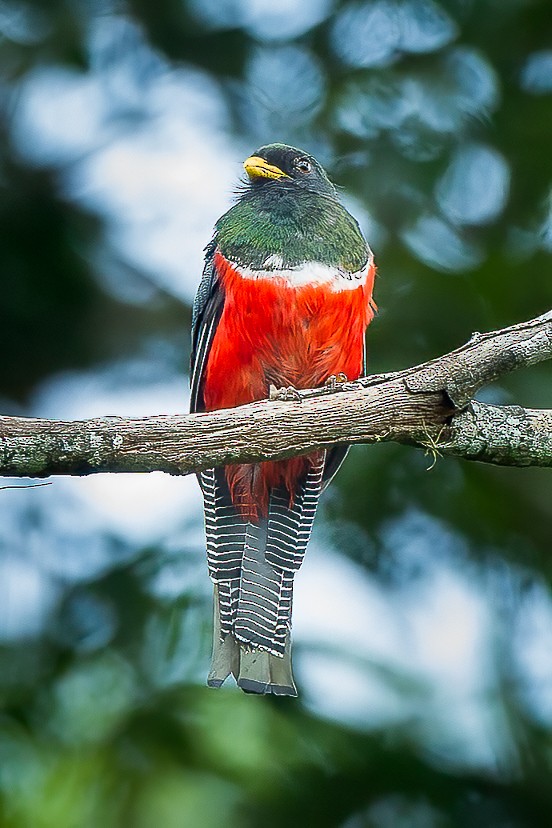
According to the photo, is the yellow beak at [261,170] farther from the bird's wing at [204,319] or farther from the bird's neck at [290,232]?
the bird's wing at [204,319]

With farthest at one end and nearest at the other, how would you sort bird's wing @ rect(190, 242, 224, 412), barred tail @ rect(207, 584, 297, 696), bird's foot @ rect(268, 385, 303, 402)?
bird's wing @ rect(190, 242, 224, 412) < barred tail @ rect(207, 584, 297, 696) < bird's foot @ rect(268, 385, 303, 402)

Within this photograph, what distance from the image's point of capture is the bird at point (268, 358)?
4.54 metres

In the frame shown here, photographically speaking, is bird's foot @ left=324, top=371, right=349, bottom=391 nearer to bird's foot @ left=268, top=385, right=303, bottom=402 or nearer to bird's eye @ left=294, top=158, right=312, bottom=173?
bird's foot @ left=268, top=385, right=303, bottom=402

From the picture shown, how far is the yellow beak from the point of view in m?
5.00

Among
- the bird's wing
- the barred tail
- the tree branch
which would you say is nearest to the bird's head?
the bird's wing

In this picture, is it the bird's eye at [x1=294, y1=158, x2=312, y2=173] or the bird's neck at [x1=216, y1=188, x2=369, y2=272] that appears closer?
the bird's neck at [x1=216, y1=188, x2=369, y2=272]

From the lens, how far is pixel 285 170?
507cm

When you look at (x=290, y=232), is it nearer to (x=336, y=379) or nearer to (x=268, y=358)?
(x=268, y=358)

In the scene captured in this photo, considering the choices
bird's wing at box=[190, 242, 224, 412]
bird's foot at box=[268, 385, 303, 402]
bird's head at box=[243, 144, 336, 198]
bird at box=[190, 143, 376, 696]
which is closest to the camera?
bird's foot at box=[268, 385, 303, 402]

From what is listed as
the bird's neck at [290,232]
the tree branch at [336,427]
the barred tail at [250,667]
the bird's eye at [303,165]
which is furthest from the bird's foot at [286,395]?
the bird's eye at [303,165]

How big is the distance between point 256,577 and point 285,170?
1.70 m

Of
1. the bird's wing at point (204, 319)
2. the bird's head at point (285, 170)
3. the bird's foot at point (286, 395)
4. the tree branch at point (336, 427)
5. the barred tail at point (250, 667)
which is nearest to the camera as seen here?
the tree branch at point (336, 427)

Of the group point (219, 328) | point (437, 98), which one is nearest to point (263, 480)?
point (219, 328)

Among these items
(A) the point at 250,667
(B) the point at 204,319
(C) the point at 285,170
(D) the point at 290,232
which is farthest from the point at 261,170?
(A) the point at 250,667
